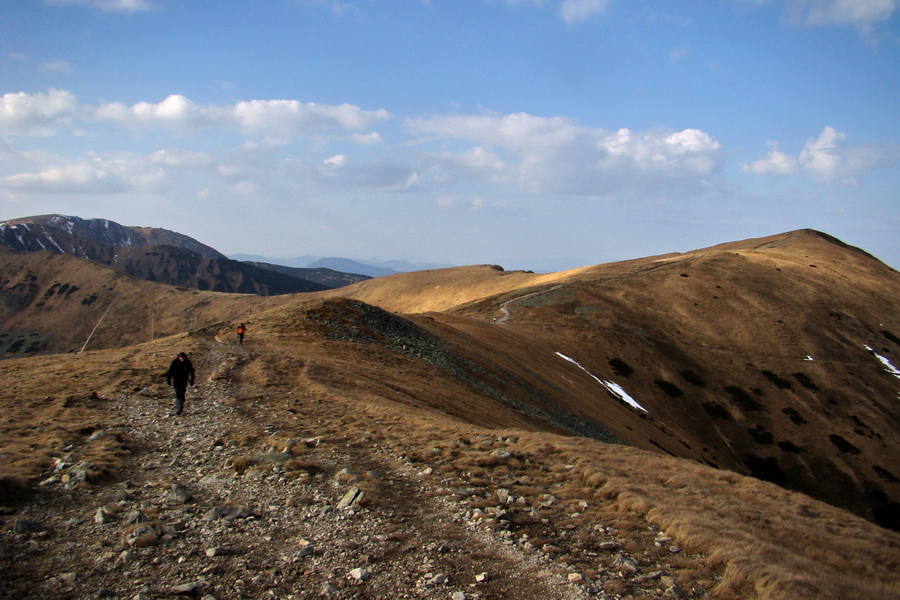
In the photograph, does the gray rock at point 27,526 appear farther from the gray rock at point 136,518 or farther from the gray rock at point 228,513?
the gray rock at point 228,513

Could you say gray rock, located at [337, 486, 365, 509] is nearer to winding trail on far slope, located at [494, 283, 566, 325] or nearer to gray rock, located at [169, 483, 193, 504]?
gray rock, located at [169, 483, 193, 504]

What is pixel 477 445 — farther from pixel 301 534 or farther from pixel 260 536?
pixel 260 536

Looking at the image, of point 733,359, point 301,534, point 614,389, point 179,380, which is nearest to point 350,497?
point 301,534

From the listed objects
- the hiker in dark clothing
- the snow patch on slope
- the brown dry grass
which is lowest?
the snow patch on slope

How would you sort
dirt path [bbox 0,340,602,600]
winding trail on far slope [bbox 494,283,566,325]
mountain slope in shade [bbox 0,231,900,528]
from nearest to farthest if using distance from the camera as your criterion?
dirt path [bbox 0,340,602,600], mountain slope in shade [bbox 0,231,900,528], winding trail on far slope [bbox 494,283,566,325]

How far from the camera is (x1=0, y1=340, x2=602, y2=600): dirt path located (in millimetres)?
8703

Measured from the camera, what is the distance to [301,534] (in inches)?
415

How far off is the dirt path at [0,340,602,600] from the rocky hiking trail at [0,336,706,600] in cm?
3

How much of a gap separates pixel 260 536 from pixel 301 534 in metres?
0.78

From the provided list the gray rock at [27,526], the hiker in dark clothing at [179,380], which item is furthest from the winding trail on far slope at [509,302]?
the gray rock at [27,526]

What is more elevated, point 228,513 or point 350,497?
point 350,497

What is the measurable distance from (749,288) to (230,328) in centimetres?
10615

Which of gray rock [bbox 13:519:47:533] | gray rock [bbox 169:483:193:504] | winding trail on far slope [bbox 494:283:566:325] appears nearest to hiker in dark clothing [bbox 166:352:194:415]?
gray rock [bbox 169:483:193:504]

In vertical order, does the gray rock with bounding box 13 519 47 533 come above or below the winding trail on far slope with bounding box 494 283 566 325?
below
